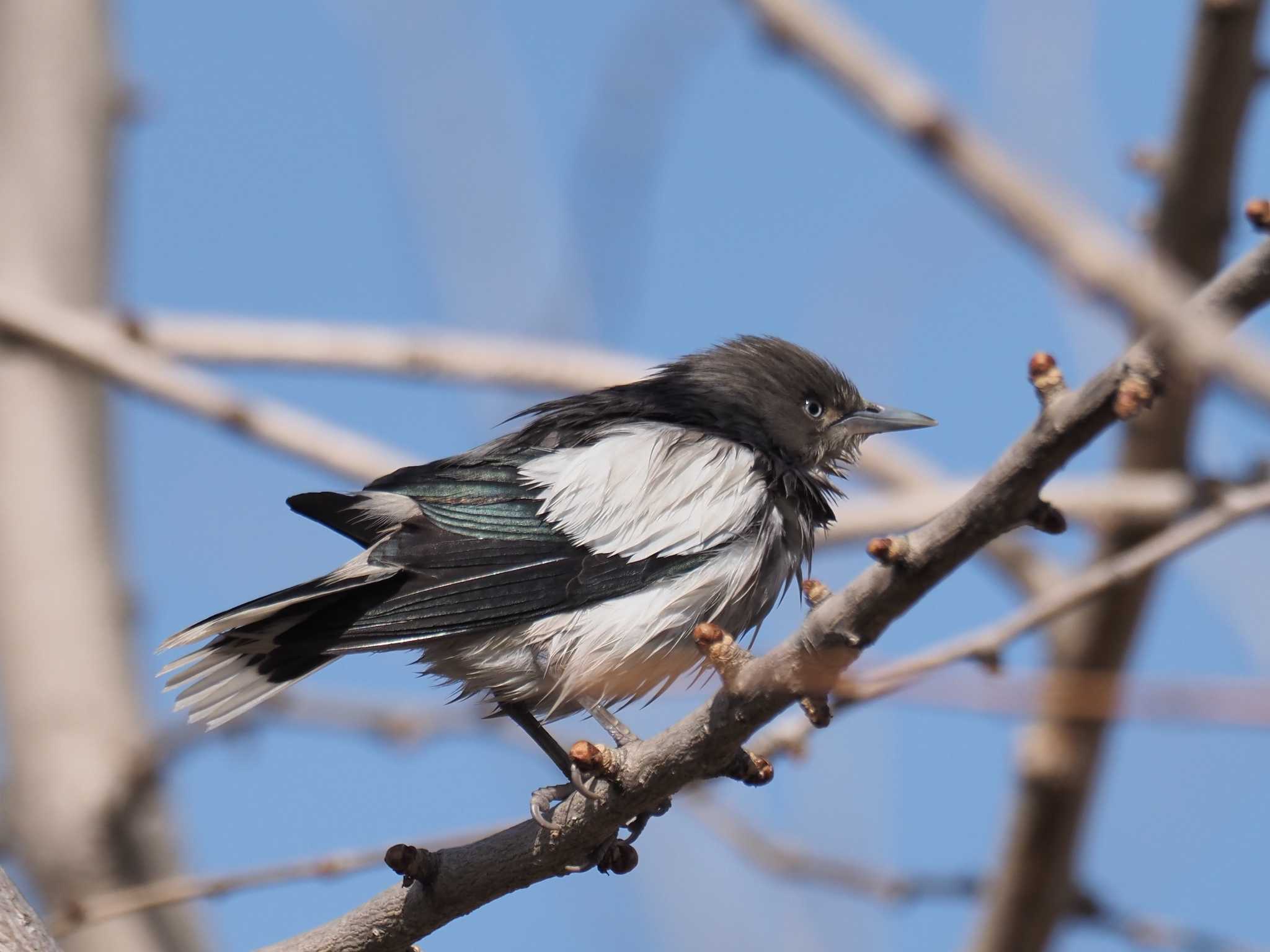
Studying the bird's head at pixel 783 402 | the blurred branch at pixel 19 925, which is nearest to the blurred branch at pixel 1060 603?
the bird's head at pixel 783 402

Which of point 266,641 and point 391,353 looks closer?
point 266,641

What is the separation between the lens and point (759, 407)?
448 cm

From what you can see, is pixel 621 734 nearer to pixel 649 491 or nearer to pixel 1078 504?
pixel 649 491

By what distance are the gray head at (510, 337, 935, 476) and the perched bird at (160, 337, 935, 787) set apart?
0.06 feet

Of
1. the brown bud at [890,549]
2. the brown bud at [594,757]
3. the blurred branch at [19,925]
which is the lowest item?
the brown bud at [890,549]

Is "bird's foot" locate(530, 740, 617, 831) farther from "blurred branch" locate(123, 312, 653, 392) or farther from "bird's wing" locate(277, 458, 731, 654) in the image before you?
"blurred branch" locate(123, 312, 653, 392)

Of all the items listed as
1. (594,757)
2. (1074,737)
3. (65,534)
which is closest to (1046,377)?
(594,757)

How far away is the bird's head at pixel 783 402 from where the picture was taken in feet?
14.3

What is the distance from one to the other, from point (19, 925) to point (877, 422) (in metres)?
2.80

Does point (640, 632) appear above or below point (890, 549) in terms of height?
above

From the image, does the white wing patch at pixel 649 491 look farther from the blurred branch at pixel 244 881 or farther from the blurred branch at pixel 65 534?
the blurred branch at pixel 65 534

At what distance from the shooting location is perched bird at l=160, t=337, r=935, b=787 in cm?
364

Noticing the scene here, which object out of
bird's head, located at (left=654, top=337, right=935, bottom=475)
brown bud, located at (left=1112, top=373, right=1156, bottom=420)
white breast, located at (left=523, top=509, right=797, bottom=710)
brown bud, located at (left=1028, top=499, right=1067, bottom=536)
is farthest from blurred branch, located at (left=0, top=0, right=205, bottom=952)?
brown bud, located at (left=1112, top=373, right=1156, bottom=420)

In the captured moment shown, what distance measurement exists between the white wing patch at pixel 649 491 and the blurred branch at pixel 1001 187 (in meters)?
0.94
